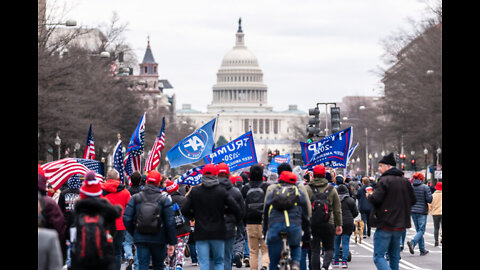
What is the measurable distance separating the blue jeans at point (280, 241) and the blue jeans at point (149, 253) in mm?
1377

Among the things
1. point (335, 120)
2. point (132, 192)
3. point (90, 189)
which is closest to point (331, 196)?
point (132, 192)

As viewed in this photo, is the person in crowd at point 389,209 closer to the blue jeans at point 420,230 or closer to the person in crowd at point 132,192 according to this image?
the person in crowd at point 132,192

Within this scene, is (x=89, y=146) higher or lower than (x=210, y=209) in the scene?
higher

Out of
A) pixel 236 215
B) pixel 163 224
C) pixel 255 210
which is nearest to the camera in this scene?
pixel 163 224

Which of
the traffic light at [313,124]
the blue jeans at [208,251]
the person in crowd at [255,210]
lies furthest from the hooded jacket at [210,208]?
the traffic light at [313,124]

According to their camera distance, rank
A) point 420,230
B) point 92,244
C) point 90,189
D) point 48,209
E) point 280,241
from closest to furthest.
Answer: point 92,244
point 48,209
point 90,189
point 280,241
point 420,230

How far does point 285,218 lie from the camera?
50.5 feet

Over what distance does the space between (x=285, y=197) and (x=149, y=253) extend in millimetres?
1803

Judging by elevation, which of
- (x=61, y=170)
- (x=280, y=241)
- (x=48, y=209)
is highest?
(x=61, y=170)

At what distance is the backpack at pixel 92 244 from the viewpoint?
11898mm

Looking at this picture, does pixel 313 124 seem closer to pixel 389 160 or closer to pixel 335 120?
pixel 335 120

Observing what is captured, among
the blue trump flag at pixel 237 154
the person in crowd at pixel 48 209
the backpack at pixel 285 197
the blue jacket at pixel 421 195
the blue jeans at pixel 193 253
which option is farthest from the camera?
the blue jacket at pixel 421 195
